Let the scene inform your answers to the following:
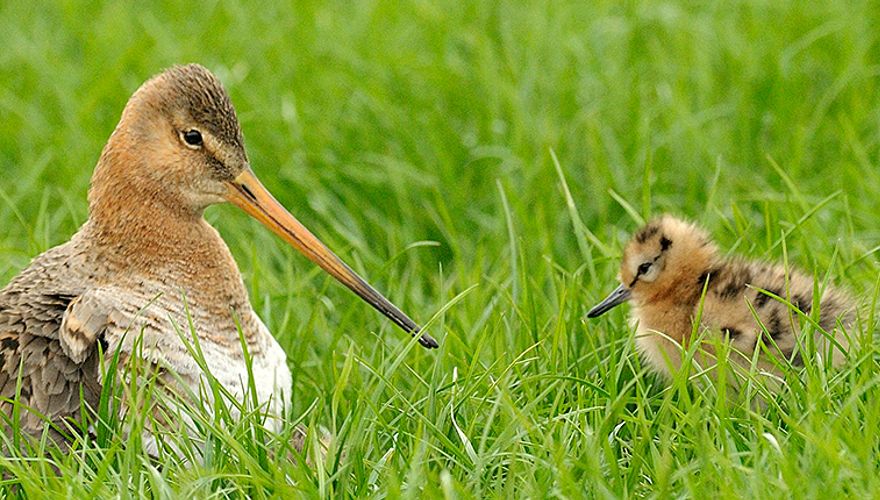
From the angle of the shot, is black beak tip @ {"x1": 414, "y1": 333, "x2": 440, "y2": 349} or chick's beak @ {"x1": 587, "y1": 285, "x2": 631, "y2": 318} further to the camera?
chick's beak @ {"x1": 587, "y1": 285, "x2": 631, "y2": 318}

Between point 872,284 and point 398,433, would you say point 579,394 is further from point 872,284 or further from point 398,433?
point 872,284

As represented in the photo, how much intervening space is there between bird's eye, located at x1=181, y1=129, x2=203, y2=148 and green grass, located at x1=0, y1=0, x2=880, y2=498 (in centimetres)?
82

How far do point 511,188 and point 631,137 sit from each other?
913mm

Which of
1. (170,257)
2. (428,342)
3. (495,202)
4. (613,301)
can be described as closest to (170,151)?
(170,257)

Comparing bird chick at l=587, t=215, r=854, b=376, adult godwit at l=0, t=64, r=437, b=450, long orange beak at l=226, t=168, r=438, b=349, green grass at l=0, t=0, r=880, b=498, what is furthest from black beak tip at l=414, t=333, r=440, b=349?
bird chick at l=587, t=215, r=854, b=376

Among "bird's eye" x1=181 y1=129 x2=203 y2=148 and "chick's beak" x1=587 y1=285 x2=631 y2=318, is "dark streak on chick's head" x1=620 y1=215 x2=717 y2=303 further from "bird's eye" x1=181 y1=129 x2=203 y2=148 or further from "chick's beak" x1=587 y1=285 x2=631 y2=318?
"bird's eye" x1=181 y1=129 x2=203 y2=148

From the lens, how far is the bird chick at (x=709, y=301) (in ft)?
14.5

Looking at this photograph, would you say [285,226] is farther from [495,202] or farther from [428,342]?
[495,202]

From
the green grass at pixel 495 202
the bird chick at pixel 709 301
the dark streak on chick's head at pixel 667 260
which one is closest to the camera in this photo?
the green grass at pixel 495 202

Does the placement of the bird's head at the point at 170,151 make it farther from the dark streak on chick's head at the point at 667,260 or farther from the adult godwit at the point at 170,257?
the dark streak on chick's head at the point at 667,260

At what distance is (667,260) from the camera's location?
4.80 m

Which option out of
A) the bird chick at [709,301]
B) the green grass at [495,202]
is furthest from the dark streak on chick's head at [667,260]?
the green grass at [495,202]

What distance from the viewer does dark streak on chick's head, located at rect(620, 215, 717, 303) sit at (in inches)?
188

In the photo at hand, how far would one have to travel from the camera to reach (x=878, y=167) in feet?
21.0
